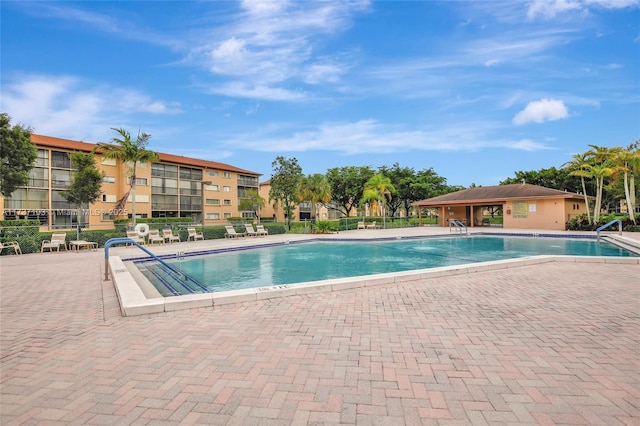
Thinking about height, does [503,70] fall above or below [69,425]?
above

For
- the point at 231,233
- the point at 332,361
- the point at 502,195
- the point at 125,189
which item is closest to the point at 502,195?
the point at 502,195

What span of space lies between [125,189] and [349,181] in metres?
26.9

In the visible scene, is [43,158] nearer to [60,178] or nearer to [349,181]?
[60,178]

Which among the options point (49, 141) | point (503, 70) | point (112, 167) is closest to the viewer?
point (503, 70)

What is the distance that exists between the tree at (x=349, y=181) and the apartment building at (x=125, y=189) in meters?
14.5

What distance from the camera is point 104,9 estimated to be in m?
11.0

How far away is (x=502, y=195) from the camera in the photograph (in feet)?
92.6

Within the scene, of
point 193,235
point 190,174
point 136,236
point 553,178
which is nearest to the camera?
point 136,236

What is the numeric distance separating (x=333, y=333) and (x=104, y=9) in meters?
13.1

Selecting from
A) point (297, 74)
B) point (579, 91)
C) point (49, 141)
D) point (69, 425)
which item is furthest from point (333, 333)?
point (49, 141)

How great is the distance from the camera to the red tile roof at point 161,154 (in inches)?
1291

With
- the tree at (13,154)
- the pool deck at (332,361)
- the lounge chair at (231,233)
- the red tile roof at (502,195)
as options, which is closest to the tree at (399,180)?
the red tile roof at (502,195)

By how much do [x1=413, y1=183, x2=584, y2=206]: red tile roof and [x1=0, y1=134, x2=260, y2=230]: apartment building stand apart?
22.5 m

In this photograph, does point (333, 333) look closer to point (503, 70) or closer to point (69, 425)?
point (69, 425)
